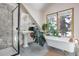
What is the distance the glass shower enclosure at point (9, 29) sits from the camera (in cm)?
115

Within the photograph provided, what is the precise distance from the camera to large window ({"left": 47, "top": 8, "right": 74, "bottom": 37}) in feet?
3.79

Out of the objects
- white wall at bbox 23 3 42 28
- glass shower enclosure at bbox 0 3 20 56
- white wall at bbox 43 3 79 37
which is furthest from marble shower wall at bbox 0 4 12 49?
white wall at bbox 43 3 79 37

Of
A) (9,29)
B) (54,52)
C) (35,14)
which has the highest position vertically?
(35,14)

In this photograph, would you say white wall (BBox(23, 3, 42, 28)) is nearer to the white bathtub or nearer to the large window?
the large window

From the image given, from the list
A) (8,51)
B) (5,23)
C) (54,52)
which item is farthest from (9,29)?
(54,52)

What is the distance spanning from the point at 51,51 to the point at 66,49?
17 centimetres

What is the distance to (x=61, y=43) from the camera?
1184 mm

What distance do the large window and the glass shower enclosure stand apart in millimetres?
388

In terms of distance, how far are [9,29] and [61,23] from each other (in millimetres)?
608

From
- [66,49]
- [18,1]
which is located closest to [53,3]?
[18,1]

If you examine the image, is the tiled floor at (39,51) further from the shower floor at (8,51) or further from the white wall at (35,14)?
the white wall at (35,14)

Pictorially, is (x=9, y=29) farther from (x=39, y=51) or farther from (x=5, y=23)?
(x=39, y=51)

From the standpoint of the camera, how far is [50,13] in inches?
47.2

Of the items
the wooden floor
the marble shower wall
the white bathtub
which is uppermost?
the marble shower wall
